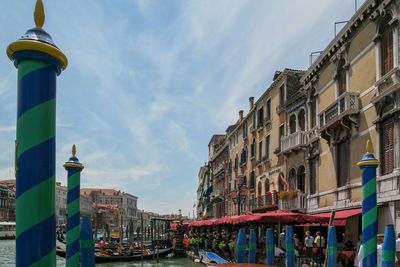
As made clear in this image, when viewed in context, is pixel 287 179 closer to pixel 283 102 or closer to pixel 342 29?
pixel 283 102

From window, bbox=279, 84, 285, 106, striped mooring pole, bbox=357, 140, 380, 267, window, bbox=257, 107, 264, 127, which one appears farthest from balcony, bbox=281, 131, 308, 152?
striped mooring pole, bbox=357, 140, 380, 267

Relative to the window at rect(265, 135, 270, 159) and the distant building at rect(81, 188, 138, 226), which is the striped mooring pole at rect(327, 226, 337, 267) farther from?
the distant building at rect(81, 188, 138, 226)

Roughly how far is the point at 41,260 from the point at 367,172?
4.42 m

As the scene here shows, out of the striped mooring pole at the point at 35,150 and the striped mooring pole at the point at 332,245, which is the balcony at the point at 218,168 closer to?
the striped mooring pole at the point at 332,245

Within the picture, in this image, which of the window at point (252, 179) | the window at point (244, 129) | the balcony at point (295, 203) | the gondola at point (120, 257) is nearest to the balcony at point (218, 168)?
the window at point (244, 129)

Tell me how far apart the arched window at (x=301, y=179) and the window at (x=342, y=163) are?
3.90 metres

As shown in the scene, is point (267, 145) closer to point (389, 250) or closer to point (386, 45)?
point (386, 45)

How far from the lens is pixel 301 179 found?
19.0 metres

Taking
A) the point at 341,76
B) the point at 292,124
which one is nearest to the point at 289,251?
the point at 341,76

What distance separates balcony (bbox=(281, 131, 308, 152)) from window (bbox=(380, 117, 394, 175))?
624cm

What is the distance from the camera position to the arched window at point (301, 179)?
18.8 m

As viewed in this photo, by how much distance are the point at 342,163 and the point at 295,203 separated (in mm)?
4416

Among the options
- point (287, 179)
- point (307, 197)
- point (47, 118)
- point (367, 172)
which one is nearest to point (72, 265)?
point (47, 118)

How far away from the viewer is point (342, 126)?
559 inches
